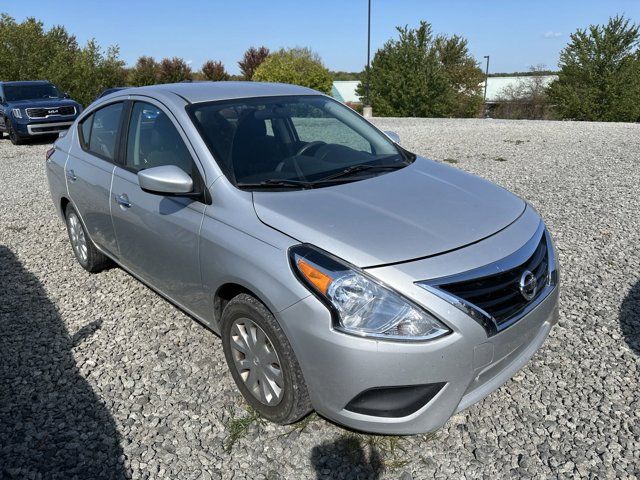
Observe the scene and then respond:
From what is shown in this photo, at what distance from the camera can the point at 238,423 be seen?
2.75m

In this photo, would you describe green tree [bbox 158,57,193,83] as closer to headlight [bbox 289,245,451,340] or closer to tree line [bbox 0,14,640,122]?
tree line [bbox 0,14,640,122]

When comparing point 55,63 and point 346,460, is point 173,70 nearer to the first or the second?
point 55,63

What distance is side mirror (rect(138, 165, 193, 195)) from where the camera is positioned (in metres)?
2.81

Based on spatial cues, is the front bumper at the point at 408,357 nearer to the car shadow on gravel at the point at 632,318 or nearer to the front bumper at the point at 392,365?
the front bumper at the point at 392,365

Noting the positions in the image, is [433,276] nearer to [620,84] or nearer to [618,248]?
[618,248]

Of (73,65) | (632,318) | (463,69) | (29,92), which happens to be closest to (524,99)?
(463,69)

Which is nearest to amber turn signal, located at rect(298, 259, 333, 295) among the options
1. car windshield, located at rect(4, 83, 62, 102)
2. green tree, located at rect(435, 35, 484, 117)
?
car windshield, located at rect(4, 83, 62, 102)

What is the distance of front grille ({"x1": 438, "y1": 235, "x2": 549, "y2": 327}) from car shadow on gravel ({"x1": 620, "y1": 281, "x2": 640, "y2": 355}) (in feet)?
4.64

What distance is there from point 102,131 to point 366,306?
302cm

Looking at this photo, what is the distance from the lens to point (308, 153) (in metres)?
3.33

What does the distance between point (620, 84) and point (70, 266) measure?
112 ft

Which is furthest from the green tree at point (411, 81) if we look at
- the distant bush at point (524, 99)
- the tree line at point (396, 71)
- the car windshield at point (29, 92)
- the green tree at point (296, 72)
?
the car windshield at point (29, 92)

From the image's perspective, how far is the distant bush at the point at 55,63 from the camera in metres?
24.7

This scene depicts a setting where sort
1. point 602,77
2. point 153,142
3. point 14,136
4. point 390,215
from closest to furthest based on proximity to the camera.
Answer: point 390,215
point 153,142
point 14,136
point 602,77
